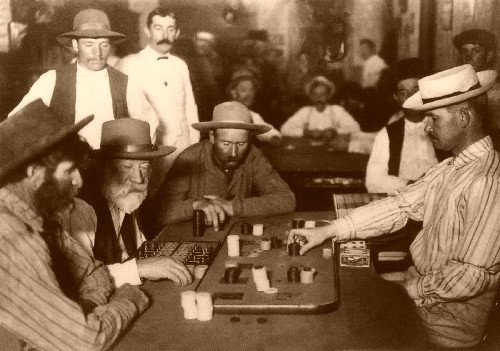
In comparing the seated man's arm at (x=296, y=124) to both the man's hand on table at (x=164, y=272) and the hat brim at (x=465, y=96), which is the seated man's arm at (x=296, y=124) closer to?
the hat brim at (x=465, y=96)

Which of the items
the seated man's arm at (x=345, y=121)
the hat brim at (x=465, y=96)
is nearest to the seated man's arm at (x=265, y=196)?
the hat brim at (x=465, y=96)

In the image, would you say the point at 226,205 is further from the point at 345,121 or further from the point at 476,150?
the point at 345,121

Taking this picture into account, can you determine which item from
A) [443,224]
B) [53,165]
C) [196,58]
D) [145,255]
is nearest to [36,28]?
[196,58]

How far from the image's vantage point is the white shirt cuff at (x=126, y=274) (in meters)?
2.21

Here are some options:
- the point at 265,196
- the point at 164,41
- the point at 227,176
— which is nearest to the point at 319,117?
the point at 164,41

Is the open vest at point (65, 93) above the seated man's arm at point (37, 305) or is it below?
above

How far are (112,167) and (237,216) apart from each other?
77 centimetres

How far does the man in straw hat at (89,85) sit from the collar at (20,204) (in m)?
2.17

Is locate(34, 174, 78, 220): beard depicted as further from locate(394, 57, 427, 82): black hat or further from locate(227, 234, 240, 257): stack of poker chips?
locate(394, 57, 427, 82): black hat

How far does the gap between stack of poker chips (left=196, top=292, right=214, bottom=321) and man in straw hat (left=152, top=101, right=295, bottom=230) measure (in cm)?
131

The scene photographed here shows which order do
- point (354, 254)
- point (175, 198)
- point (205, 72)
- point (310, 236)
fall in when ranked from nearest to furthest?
point (354, 254) < point (310, 236) < point (175, 198) < point (205, 72)

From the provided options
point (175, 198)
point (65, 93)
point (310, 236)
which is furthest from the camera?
point (65, 93)

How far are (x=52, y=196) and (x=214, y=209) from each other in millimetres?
1328

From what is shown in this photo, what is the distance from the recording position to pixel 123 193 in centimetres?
281
